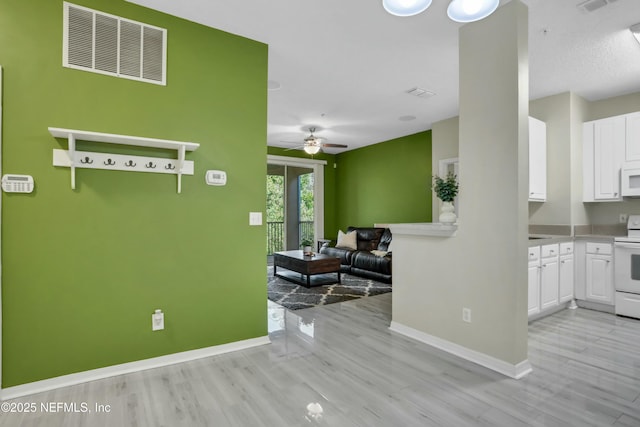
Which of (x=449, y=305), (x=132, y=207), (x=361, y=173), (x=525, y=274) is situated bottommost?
(x=449, y=305)

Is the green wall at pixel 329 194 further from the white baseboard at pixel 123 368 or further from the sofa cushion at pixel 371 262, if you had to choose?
the white baseboard at pixel 123 368

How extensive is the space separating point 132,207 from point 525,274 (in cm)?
305

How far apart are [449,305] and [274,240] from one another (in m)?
5.73

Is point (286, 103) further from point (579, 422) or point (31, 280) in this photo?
point (579, 422)

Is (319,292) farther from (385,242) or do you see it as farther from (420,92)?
(420,92)

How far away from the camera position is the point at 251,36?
10.1ft

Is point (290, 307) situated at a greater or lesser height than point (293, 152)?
lesser

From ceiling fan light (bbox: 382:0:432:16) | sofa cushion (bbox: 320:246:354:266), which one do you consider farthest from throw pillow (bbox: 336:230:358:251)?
ceiling fan light (bbox: 382:0:432:16)

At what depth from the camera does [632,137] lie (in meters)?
4.12

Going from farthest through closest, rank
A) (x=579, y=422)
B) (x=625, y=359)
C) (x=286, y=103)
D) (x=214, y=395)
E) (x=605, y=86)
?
(x=286, y=103), (x=605, y=86), (x=625, y=359), (x=214, y=395), (x=579, y=422)

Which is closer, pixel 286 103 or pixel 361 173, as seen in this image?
pixel 286 103

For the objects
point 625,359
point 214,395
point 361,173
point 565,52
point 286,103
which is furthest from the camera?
point 361,173

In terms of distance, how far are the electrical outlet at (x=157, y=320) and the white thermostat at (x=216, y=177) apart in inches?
44.0

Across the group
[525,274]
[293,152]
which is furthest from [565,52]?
[293,152]
